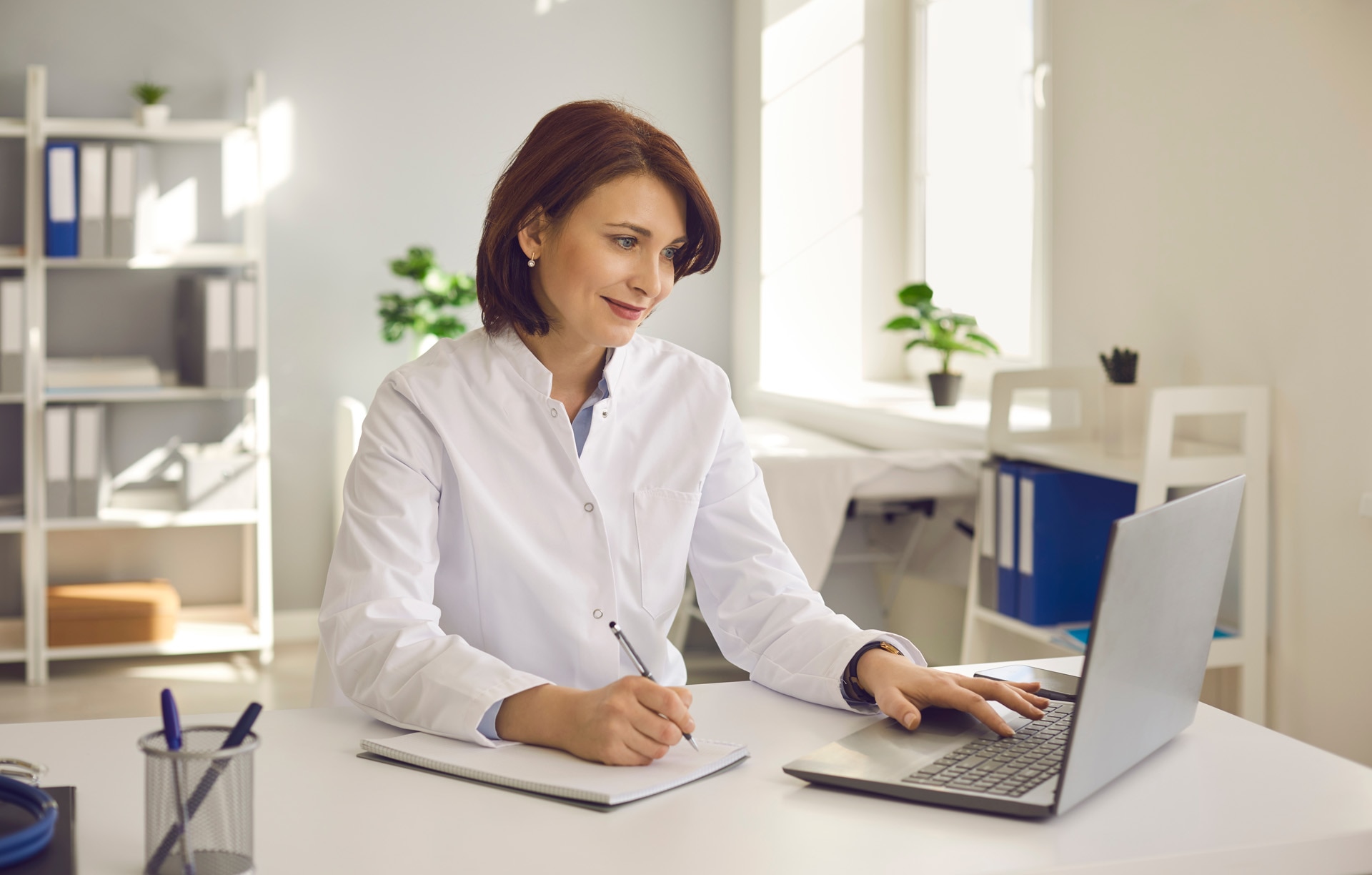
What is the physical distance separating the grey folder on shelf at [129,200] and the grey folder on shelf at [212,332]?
0.69 feet

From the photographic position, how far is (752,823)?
871 mm

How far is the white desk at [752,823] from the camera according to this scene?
804 millimetres

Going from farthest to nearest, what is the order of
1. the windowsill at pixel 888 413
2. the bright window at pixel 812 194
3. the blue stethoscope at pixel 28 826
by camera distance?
1. the bright window at pixel 812 194
2. the windowsill at pixel 888 413
3. the blue stethoscope at pixel 28 826

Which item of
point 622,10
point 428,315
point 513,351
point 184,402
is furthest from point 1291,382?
point 184,402

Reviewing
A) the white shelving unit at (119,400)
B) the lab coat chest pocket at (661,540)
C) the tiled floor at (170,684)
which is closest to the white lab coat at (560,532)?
the lab coat chest pocket at (661,540)

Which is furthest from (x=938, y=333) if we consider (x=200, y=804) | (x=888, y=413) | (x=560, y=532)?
(x=200, y=804)

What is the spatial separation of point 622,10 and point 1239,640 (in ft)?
10.2

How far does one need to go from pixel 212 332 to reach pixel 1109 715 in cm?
335

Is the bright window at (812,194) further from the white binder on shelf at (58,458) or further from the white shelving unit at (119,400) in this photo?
the white binder on shelf at (58,458)

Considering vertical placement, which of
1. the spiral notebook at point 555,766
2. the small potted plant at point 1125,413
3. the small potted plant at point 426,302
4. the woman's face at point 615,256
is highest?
the small potted plant at point 426,302

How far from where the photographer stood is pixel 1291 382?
83.3 inches

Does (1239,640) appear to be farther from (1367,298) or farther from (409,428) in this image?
(409,428)

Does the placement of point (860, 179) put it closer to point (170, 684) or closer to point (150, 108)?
point (150, 108)

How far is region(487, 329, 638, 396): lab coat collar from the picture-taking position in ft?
4.42
